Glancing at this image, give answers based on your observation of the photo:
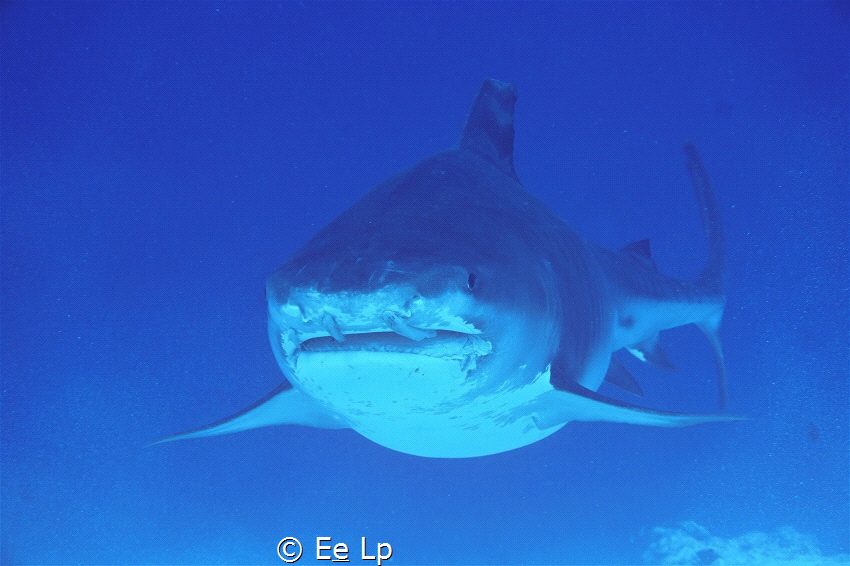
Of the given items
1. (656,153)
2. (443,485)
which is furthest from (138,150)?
(656,153)

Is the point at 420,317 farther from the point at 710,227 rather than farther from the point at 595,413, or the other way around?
the point at 710,227

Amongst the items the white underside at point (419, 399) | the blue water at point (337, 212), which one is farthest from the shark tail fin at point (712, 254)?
the blue water at point (337, 212)

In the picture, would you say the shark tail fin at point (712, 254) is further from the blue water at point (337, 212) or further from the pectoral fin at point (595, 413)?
the blue water at point (337, 212)

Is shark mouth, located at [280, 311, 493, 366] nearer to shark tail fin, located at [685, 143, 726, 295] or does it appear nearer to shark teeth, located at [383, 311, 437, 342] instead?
shark teeth, located at [383, 311, 437, 342]

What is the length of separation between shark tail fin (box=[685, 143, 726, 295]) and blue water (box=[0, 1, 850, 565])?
7780 mm

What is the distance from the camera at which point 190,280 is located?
16.2 meters

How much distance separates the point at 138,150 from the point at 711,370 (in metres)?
17.3

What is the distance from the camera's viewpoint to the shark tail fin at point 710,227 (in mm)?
6766

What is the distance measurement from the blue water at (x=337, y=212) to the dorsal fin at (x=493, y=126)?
9583mm

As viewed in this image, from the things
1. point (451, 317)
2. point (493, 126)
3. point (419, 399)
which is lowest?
point (419, 399)

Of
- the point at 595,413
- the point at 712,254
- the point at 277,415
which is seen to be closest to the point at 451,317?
the point at 595,413

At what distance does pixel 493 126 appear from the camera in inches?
199

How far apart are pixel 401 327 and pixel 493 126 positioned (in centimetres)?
347

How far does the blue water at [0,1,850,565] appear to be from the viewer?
43.2ft
